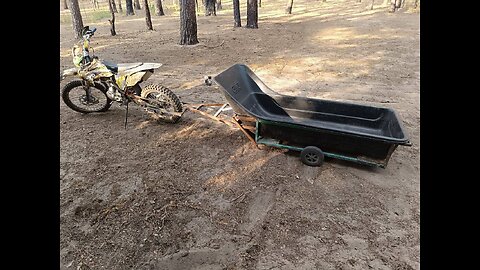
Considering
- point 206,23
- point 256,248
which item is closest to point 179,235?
point 256,248

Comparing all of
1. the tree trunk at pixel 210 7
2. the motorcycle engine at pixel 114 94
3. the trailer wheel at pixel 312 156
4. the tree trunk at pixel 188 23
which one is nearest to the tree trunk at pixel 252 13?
the tree trunk at pixel 188 23

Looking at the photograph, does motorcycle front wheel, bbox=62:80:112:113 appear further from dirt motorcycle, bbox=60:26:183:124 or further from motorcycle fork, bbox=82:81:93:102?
dirt motorcycle, bbox=60:26:183:124

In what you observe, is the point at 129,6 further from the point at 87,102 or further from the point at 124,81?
the point at 124,81

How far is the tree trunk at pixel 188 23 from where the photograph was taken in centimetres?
933

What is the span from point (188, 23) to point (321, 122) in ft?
23.5

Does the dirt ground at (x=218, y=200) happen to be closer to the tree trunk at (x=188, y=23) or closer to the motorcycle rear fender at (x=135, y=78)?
the motorcycle rear fender at (x=135, y=78)

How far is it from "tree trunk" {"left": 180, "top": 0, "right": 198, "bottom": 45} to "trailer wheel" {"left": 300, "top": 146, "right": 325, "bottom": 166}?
7.54 m

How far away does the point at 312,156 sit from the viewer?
3.45 m

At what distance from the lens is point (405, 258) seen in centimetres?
239

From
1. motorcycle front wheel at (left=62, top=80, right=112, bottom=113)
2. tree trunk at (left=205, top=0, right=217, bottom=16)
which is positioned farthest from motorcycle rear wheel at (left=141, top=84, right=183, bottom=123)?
tree trunk at (left=205, top=0, right=217, bottom=16)

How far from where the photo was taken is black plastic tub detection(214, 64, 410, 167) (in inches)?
127

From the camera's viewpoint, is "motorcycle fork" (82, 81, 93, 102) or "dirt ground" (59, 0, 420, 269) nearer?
"dirt ground" (59, 0, 420, 269)

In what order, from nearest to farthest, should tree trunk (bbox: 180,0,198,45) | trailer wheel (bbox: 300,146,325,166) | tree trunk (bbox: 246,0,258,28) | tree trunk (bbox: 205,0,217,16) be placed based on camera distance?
trailer wheel (bbox: 300,146,325,166) → tree trunk (bbox: 180,0,198,45) → tree trunk (bbox: 246,0,258,28) → tree trunk (bbox: 205,0,217,16)

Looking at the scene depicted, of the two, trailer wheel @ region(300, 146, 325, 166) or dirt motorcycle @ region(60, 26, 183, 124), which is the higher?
dirt motorcycle @ region(60, 26, 183, 124)
